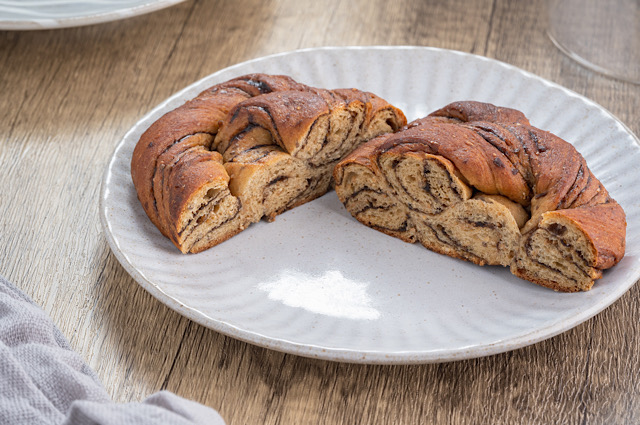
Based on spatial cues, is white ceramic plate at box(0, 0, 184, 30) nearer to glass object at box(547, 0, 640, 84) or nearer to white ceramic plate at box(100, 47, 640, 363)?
white ceramic plate at box(100, 47, 640, 363)

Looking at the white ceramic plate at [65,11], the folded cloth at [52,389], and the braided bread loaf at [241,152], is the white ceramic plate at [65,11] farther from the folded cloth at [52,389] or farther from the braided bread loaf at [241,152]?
the folded cloth at [52,389]

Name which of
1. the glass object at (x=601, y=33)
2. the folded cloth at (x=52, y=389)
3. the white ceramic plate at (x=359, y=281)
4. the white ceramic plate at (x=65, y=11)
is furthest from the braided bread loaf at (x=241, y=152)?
the glass object at (x=601, y=33)

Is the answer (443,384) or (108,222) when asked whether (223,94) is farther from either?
(443,384)

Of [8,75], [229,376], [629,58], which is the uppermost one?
[629,58]

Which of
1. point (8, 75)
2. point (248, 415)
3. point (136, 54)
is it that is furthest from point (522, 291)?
point (8, 75)

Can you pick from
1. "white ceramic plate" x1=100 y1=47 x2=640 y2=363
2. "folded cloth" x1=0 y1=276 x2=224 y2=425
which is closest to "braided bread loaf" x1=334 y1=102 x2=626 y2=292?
"white ceramic plate" x1=100 y1=47 x2=640 y2=363
